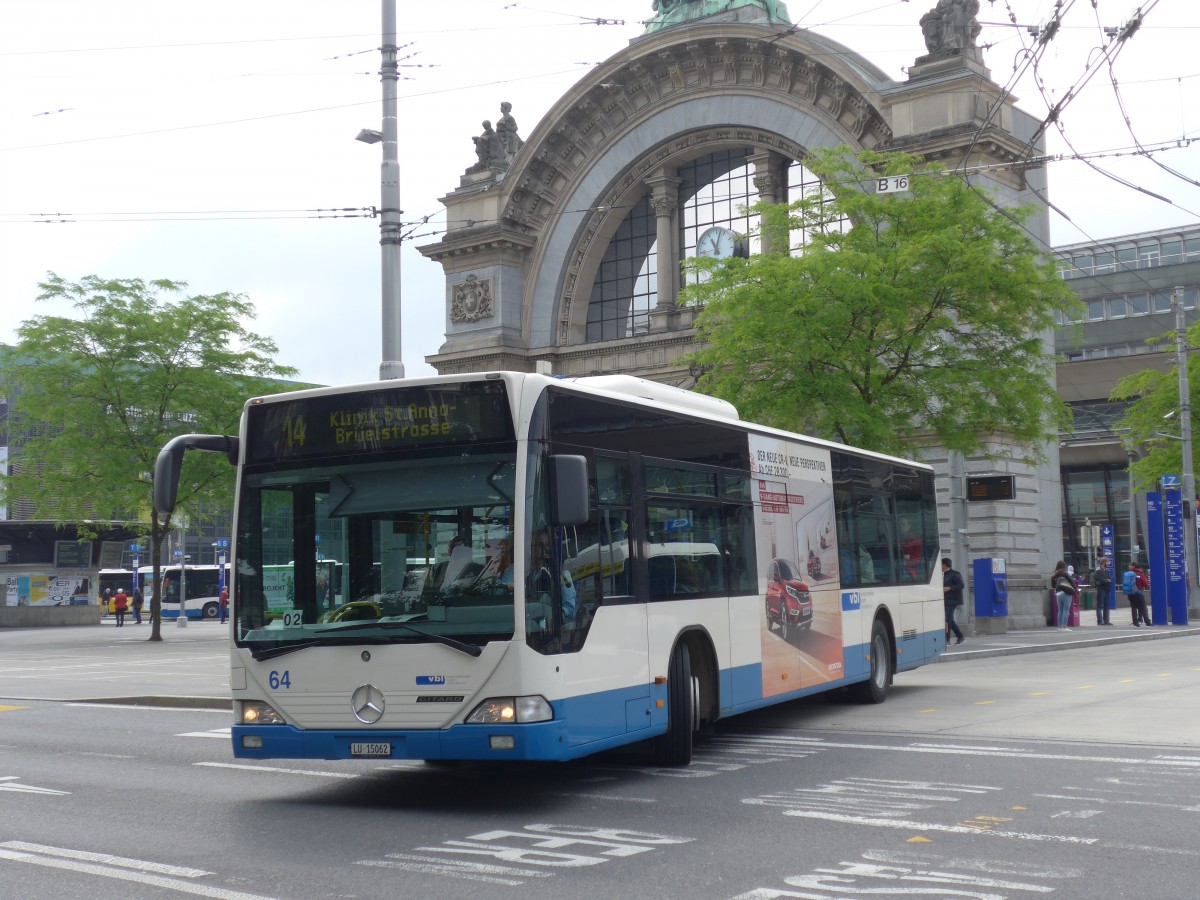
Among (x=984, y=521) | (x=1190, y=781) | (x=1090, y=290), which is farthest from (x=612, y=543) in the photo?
(x=1090, y=290)

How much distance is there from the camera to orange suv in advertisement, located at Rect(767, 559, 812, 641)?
1347 centimetres

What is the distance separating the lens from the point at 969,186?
87.2 ft

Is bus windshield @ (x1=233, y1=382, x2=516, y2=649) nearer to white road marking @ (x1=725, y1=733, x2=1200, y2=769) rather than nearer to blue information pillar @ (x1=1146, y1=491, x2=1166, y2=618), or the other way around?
white road marking @ (x1=725, y1=733, x2=1200, y2=769)

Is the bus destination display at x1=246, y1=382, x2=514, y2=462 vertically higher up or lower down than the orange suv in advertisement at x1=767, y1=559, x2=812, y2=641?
higher up

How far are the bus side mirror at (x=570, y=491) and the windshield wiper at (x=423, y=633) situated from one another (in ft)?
3.27

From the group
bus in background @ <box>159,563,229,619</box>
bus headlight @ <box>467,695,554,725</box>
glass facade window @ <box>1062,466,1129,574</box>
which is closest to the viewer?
bus headlight @ <box>467,695,554,725</box>

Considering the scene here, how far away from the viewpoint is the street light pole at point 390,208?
18.0 metres

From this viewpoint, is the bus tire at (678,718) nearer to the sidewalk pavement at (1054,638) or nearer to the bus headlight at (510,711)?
the bus headlight at (510,711)

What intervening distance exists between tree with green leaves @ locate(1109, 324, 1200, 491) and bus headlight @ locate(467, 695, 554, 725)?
127 feet

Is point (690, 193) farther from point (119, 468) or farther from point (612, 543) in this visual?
point (612, 543)

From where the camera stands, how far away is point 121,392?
133ft

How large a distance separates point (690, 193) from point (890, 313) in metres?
19.9

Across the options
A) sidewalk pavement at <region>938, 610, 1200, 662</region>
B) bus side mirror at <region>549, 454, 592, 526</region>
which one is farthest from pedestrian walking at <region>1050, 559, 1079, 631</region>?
bus side mirror at <region>549, 454, 592, 526</region>

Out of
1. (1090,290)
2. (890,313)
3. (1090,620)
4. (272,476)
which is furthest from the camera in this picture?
(1090,290)
